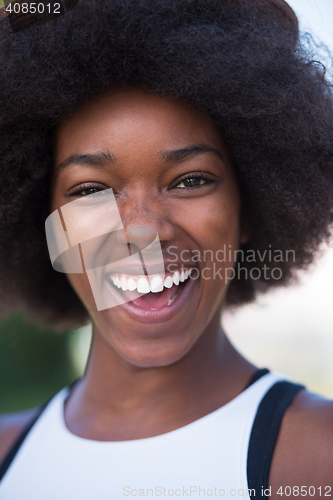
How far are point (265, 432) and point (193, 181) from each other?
38.7 inches

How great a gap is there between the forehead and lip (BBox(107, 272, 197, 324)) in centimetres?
56

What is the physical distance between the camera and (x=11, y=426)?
2.19 m

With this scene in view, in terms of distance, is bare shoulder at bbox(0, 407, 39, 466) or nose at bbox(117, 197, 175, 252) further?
bare shoulder at bbox(0, 407, 39, 466)

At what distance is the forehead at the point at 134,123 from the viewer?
1640 millimetres

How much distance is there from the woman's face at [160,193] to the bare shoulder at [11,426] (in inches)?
28.1

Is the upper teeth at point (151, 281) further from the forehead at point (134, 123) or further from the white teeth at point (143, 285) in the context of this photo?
the forehead at point (134, 123)

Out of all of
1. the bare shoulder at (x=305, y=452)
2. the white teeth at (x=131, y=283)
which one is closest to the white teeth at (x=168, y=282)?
the white teeth at (x=131, y=283)

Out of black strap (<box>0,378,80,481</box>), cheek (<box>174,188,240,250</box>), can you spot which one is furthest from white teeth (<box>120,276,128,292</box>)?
black strap (<box>0,378,80,481</box>)

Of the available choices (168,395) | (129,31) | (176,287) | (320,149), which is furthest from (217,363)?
(129,31)

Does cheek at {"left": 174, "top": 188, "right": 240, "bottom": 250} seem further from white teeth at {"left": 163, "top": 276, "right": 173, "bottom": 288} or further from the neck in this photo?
the neck

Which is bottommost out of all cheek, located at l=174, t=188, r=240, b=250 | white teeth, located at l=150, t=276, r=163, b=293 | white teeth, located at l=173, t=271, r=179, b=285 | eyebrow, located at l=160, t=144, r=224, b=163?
white teeth, located at l=150, t=276, r=163, b=293

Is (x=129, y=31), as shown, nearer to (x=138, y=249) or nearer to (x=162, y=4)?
(x=162, y=4)

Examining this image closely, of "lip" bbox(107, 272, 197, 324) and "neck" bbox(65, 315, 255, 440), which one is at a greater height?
"lip" bbox(107, 272, 197, 324)

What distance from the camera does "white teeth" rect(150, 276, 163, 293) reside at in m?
1.78
